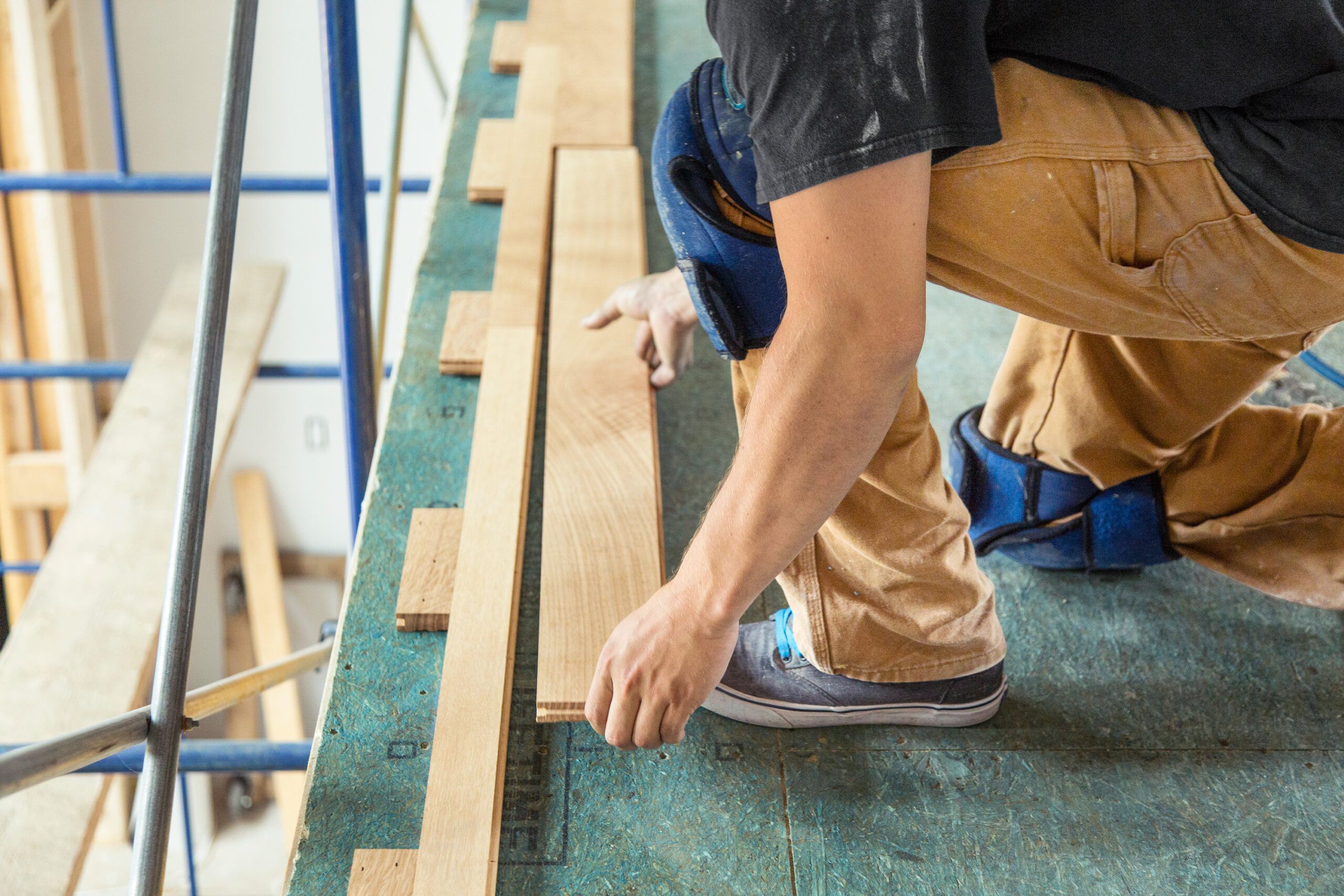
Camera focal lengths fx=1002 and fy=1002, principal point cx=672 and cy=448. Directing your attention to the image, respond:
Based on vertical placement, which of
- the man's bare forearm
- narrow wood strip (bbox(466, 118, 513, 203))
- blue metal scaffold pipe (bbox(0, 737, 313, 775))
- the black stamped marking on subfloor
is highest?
the man's bare forearm

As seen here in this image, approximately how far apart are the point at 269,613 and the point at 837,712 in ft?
18.5

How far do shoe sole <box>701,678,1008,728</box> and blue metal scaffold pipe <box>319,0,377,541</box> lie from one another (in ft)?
2.53

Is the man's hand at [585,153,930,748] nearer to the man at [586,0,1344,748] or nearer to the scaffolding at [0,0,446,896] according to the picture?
the man at [586,0,1344,748]

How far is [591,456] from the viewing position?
5.77 ft

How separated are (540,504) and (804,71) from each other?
1.10 meters

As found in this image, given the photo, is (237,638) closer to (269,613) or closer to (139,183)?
(269,613)

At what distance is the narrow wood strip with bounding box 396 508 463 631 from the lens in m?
1.53

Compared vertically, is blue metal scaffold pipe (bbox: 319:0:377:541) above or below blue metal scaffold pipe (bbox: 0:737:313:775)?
above

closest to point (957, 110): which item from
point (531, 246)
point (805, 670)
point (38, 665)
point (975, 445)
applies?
point (805, 670)

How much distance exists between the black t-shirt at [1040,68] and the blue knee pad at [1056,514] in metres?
0.68

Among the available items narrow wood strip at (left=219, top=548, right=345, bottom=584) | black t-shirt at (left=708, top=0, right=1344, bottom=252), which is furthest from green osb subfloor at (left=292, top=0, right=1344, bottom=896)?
narrow wood strip at (left=219, top=548, right=345, bottom=584)

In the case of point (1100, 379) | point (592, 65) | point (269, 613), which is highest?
point (1100, 379)

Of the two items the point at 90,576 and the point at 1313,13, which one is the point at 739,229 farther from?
the point at 90,576

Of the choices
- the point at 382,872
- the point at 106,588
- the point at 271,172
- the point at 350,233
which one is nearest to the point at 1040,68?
the point at 382,872
